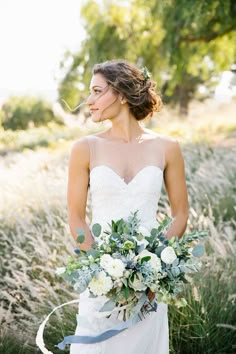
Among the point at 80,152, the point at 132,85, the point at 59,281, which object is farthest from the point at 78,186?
the point at 59,281

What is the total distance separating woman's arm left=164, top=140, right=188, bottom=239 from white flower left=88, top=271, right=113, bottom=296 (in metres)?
0.89

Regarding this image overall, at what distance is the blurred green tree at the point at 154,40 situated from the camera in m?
12.1

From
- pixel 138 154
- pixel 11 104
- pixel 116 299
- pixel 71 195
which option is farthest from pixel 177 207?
pixel 11 104

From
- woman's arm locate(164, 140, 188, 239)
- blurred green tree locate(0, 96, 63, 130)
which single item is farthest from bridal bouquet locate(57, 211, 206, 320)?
blurred green tree locate(0, 96, 63, 130)

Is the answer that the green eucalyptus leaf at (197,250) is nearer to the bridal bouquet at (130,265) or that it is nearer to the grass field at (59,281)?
the bridal bouquet at (130,265)

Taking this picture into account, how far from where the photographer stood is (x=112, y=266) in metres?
2.91

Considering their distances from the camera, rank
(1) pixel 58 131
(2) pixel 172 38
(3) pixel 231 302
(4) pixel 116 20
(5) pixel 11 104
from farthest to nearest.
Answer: (5) pixel 11 104
(1) pixel 58 131
(4) pixel 116 20
(2) pixel 172 38
(3) pixel 231 302

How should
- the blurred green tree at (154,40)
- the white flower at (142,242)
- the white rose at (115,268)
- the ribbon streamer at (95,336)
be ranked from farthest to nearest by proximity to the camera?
the blurred green tree at (154,40), the ribbon streamer at (95,336), the white flower at (142,242), the white rose at (115,268)

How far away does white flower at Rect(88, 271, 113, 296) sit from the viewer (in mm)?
2920

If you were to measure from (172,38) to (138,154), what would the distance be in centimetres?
908

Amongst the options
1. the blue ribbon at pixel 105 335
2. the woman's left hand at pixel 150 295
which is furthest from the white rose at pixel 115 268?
the blue ribbon at pixel 105 335

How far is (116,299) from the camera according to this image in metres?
3.04

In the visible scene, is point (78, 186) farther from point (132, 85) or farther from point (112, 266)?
point (112, 266)

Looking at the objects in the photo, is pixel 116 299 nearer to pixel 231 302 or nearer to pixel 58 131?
pixel 231 302
